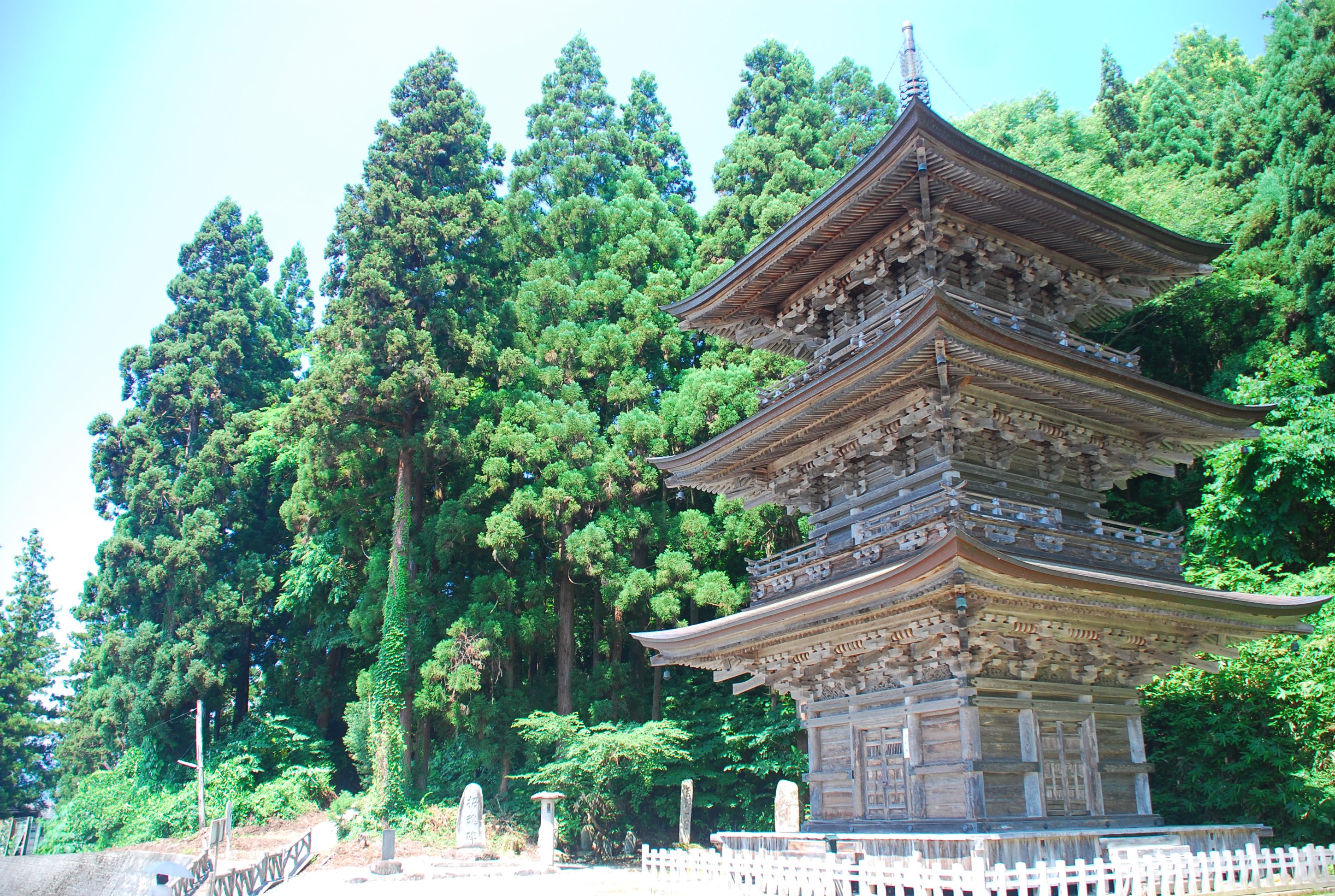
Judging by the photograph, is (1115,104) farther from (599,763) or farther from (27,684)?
(27,684)

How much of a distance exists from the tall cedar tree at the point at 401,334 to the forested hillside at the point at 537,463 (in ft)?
0.37

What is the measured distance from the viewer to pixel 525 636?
2338cm

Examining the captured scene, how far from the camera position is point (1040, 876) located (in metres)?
8.51

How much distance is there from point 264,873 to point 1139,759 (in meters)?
14.4

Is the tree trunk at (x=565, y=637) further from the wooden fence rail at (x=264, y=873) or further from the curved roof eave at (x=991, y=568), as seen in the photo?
the curved roof eave at (x=991, y=568)

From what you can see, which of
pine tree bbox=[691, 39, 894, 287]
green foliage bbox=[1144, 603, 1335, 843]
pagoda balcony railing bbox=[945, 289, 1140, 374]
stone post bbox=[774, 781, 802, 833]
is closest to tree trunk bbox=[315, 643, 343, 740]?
pine tree bbox=[691, 39, 894, 287]

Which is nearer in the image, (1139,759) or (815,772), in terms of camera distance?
(1139,759)

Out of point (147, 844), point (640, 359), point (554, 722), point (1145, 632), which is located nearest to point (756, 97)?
point (640, 359)

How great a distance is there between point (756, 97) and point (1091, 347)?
19850 millimetres

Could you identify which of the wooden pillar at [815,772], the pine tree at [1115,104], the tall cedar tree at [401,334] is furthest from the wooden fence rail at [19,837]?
the pine tree at [1115,104]

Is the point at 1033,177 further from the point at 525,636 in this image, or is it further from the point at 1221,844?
the point at 525,636

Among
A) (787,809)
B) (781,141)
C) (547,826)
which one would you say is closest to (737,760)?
(547,826)

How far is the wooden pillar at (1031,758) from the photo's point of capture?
10.6 meters

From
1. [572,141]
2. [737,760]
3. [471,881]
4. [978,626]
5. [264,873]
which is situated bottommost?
[471,881]
